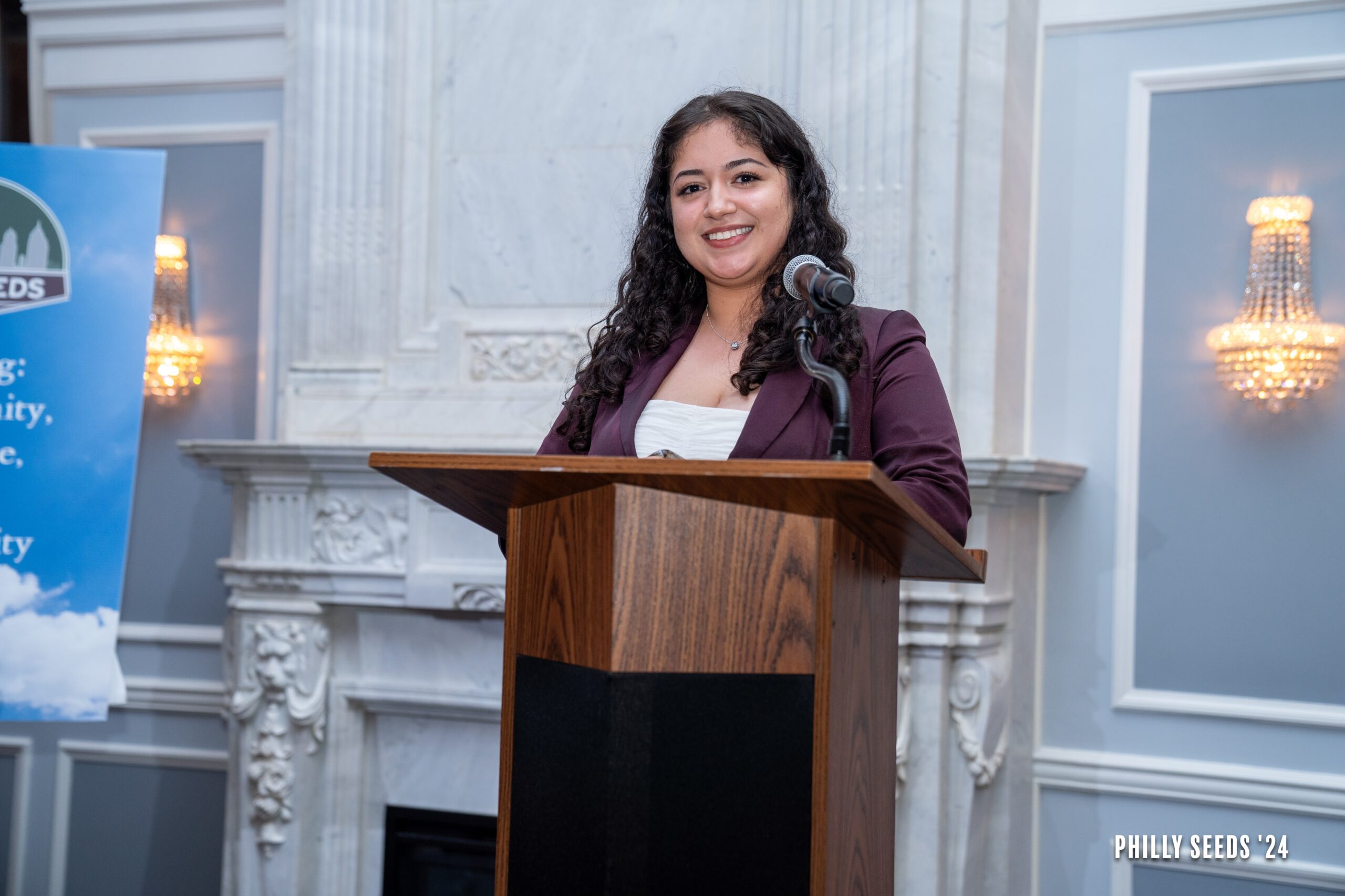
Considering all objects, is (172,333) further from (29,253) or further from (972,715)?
(972,715)

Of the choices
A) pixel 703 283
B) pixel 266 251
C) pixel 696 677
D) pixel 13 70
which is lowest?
pixel 696 677

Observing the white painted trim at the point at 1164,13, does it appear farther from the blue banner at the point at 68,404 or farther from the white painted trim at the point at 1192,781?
the blue banner at the point at 68,404

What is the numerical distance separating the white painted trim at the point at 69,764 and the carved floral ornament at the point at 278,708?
29.2 inches

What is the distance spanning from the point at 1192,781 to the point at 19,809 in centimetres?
357

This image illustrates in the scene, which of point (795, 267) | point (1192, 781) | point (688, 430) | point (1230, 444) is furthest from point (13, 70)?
point (1192, 781)

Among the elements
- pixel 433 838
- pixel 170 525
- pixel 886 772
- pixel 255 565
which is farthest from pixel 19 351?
pixel 886 772

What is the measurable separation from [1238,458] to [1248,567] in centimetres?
27

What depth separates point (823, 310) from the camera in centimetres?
135

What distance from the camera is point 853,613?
1.31 m

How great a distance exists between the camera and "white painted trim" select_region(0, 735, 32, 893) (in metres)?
3.89

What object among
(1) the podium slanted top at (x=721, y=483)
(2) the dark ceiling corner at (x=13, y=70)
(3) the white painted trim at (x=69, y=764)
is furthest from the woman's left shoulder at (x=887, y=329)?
(2) the dark ceiling corner at (x=13, y=70)

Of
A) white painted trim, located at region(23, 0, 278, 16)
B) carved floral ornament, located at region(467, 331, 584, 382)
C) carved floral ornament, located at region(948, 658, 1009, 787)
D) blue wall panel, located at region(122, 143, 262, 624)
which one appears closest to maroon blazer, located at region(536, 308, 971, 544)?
carved floral ornament, located at region(948, 658, 1009, 787)

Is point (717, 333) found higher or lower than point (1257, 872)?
higher

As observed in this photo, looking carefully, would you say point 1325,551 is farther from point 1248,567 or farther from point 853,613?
point 853,613
